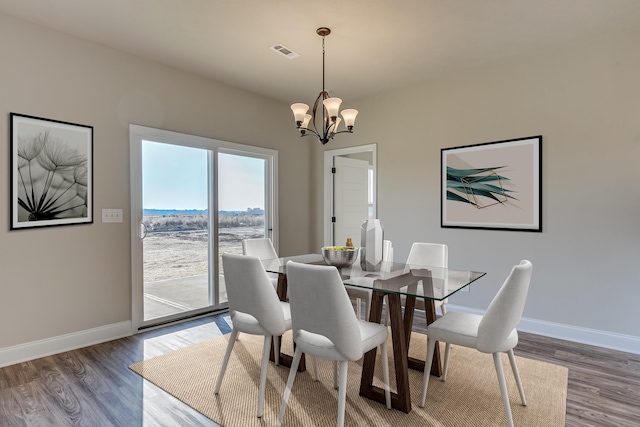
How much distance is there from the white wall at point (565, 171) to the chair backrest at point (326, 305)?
2545mm

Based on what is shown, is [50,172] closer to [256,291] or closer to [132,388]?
[132,388]

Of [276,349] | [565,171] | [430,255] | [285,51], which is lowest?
[276,349]

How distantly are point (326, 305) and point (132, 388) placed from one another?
1581 millimetres

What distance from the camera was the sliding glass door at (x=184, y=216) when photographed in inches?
138

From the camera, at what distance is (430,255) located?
3133mm

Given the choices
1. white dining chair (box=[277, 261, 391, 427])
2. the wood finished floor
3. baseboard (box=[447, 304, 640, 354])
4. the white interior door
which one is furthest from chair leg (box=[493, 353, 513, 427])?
the white interior door

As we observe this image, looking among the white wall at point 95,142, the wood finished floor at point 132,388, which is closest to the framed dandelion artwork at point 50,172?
the white wall at point 95,142

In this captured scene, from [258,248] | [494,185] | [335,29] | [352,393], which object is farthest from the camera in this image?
[494,185]

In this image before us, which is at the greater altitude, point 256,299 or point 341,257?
point 341,257

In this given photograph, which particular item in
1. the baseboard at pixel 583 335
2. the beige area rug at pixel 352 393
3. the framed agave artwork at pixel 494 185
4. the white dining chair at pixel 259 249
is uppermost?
the framed agave artwork at pixel 494 185

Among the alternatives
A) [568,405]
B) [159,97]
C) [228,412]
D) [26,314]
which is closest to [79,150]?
[159,97]

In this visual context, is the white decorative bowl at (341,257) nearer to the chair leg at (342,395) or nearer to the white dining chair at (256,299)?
the white dining chair at (256,299)

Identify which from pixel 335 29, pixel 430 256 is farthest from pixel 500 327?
pixel 335 29

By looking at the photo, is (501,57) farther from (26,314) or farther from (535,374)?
(26,314)
